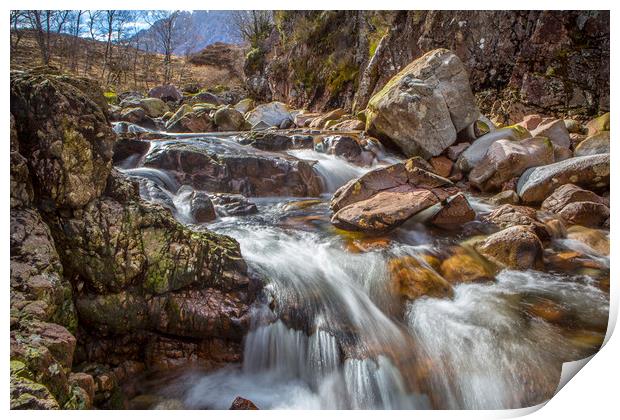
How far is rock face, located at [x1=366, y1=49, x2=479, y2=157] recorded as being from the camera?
214 inches

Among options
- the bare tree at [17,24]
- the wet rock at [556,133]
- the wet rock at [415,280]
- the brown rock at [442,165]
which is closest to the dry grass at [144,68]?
the bare tree at [17,24]

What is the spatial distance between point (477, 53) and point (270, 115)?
19.0 ft

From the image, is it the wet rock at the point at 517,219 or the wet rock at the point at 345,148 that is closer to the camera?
the wet rock at the point at 517,219

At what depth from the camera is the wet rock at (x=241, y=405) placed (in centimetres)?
187

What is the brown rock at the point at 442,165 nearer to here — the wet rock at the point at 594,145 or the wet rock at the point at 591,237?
the wet rock at the point at 594,145

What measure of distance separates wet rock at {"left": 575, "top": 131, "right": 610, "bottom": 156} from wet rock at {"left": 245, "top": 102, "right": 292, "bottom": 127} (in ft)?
23.8

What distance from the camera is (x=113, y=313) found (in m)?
1.95

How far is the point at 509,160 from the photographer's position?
4770mm

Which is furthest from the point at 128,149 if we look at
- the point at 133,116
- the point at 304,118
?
the point at 304,118

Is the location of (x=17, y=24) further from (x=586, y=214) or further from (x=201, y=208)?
(x=586, y=214)

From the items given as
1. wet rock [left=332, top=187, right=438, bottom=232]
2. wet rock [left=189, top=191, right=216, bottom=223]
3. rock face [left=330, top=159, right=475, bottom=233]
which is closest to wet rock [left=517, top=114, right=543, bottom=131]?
rock face [left=330, top=159, right=475, bottom=233]

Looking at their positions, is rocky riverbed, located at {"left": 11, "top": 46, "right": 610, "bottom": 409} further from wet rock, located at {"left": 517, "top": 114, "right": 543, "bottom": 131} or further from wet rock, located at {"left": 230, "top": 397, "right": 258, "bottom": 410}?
wet rock, located at {"left": 517, "top": 114, "right": 543, "bottom": 131}

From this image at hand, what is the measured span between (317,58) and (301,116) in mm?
1795

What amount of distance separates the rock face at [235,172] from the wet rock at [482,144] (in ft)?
7.02
